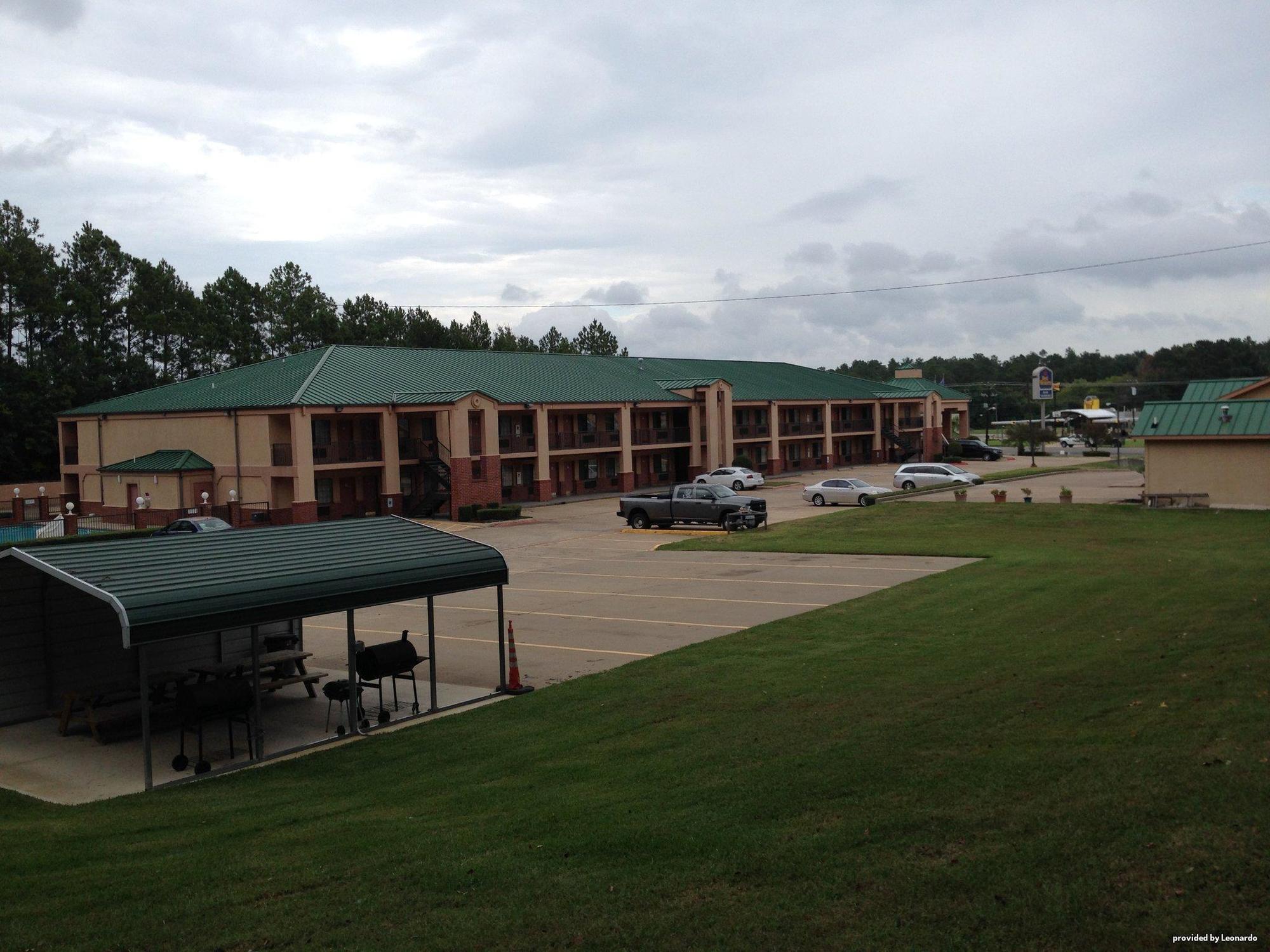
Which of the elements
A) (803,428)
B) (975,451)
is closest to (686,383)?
(803,428)

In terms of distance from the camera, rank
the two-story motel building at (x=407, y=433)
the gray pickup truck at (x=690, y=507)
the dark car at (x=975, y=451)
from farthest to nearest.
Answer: the dark car at (x=975, y=451) < the two-story motel building at (x=407, y=433) < the gray pickup truck at (x=690, y=507)

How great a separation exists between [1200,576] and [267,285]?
83145 millimetres

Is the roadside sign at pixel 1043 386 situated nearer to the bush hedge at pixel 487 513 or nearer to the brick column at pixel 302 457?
the bush hedge at pixel 487 513

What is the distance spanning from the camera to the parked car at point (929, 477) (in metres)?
55.8

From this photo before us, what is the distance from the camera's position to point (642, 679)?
1609cm

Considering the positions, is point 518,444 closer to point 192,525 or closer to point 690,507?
point 690,507

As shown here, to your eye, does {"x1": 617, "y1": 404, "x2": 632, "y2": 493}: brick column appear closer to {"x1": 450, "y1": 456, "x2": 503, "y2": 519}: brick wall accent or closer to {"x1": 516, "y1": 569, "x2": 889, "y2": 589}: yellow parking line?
{"x1": 450, "y1": 456, "x2": 503, "y2": 519}: brick wall accent

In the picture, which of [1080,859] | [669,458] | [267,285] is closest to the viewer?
[1080,859]

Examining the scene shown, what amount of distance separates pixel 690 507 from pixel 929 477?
1860 cm

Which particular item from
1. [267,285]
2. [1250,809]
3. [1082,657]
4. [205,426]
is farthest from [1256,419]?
[267,285]

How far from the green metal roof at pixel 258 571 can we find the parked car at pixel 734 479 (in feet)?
149

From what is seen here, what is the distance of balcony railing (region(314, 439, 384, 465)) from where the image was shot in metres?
50.6

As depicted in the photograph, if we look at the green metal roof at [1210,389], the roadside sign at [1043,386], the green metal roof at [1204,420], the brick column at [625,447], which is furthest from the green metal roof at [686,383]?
the roadside sign at [1043,386]

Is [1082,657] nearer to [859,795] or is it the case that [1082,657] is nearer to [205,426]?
[859,795]
